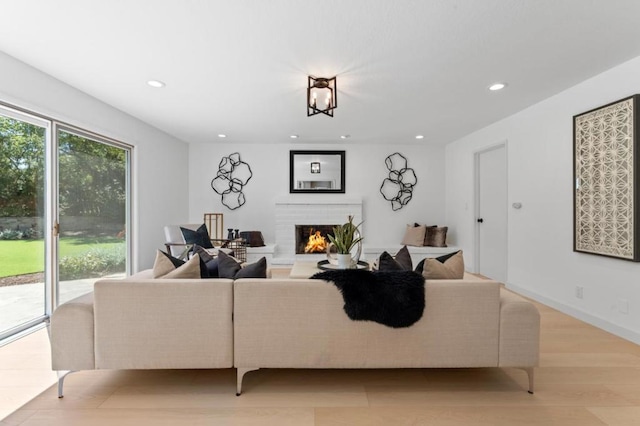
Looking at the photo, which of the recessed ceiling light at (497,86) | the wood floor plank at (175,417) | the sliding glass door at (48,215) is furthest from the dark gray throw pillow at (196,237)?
the recessed ceiling light at (497,86)

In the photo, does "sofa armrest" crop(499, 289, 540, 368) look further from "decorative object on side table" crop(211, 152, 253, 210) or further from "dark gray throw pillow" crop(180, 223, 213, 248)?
"decorative object on side table" crop(211, 152, 253, 210)

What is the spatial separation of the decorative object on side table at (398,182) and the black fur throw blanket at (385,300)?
437 centimetres

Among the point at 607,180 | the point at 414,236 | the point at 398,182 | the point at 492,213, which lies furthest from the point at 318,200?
the point at 607,180

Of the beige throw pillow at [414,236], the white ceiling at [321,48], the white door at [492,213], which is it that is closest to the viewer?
the white ceiling at [321,48]

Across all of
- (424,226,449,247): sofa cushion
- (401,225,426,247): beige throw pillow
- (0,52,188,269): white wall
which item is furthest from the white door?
(0,52,188,269): white wall

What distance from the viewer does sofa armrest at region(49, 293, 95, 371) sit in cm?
176

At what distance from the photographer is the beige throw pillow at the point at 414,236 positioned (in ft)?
18.5

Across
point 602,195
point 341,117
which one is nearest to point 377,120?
point 341,117

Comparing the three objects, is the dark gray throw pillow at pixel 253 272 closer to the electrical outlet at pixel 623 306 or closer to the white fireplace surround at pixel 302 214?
the electrical outlet at pixel 623 306

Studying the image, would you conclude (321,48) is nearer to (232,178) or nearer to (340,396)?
(340,396)

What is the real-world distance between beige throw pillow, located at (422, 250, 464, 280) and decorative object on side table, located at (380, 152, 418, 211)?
404cm

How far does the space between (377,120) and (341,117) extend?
53 centimetres

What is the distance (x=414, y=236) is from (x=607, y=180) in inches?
124

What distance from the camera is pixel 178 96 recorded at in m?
3.38
